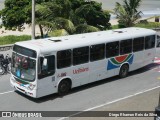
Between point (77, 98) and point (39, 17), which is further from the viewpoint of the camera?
point (39, 17)

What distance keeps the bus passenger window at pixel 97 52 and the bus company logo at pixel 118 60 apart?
29.4 inches

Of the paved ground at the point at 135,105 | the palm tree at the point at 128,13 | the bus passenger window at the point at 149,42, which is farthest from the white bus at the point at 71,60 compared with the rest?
the palm tree at the point at 128,13

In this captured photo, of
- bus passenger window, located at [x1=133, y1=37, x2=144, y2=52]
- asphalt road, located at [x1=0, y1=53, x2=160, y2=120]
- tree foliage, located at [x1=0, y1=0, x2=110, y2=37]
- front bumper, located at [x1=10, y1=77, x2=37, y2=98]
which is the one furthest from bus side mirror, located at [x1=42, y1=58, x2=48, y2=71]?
tree foliage, located at [x1=0, y1=0, x2=110, y2=37]

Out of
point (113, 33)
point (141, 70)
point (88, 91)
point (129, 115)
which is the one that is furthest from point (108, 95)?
point (141, 70)

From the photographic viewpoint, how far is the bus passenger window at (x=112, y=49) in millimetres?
18859

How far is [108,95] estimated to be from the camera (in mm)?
17422

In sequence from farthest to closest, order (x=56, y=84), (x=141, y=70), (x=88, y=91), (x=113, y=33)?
(x=141, y=70) < (x=113, y=33) < (x=88, y=91) < (x=56, y=84)

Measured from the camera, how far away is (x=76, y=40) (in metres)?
17.5

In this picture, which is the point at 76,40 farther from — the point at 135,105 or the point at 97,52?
the point at 135,105

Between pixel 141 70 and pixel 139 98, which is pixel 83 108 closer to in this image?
pixel 139 98

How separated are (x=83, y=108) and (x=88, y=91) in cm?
234

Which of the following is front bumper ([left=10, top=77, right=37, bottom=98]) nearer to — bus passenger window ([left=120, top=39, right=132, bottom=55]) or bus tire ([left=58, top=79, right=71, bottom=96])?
bus tire ([left=58, top=79, right=71, bottom=96])

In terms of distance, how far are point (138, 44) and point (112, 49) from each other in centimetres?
231

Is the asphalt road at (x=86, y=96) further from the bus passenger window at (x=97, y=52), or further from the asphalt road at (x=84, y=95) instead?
the bus passenger window at (x=97, y=52)
